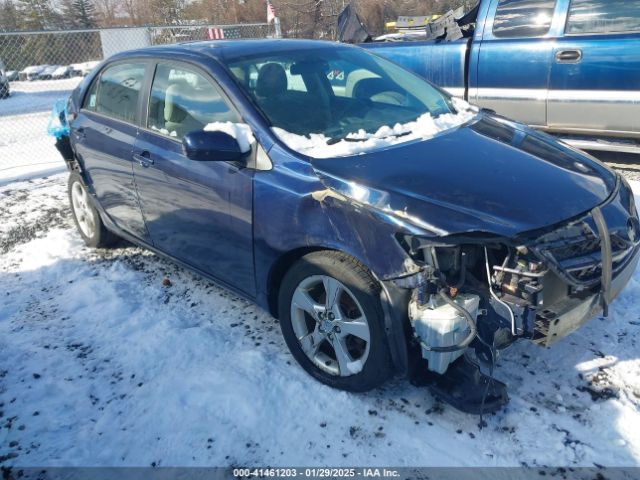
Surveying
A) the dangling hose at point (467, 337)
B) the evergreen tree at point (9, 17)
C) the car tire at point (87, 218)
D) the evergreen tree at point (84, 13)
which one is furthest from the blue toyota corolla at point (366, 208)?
the evergreen tree at point (84, 13)

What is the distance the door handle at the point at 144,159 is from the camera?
3.41 m

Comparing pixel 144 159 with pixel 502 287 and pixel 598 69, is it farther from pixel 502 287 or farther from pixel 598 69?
pixel 598 69

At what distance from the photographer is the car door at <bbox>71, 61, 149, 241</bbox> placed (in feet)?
12.1

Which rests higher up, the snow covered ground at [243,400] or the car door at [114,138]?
the car door at [114,138]

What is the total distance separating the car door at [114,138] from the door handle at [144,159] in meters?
0.10

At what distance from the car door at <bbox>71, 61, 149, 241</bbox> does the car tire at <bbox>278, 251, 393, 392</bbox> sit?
161 cm

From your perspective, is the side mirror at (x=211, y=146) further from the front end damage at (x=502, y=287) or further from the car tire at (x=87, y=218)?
the car tire at (x=87, y=218)

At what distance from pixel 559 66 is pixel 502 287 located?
4.08m

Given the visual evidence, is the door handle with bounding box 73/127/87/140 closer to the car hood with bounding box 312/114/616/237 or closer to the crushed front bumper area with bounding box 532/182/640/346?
the car hood with bounding box 312/114/616/237

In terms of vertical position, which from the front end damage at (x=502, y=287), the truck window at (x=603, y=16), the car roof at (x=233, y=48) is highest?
the truck window at (x=603, y=16)

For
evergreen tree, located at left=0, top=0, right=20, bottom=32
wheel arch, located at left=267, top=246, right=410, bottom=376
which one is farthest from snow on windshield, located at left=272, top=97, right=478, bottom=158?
evergreen tree, located at left=0, top=0, right=20, bottom=32

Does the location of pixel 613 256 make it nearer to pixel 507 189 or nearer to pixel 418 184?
pixel 507 189

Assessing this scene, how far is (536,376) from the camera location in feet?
9.05

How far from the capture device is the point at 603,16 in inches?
206
